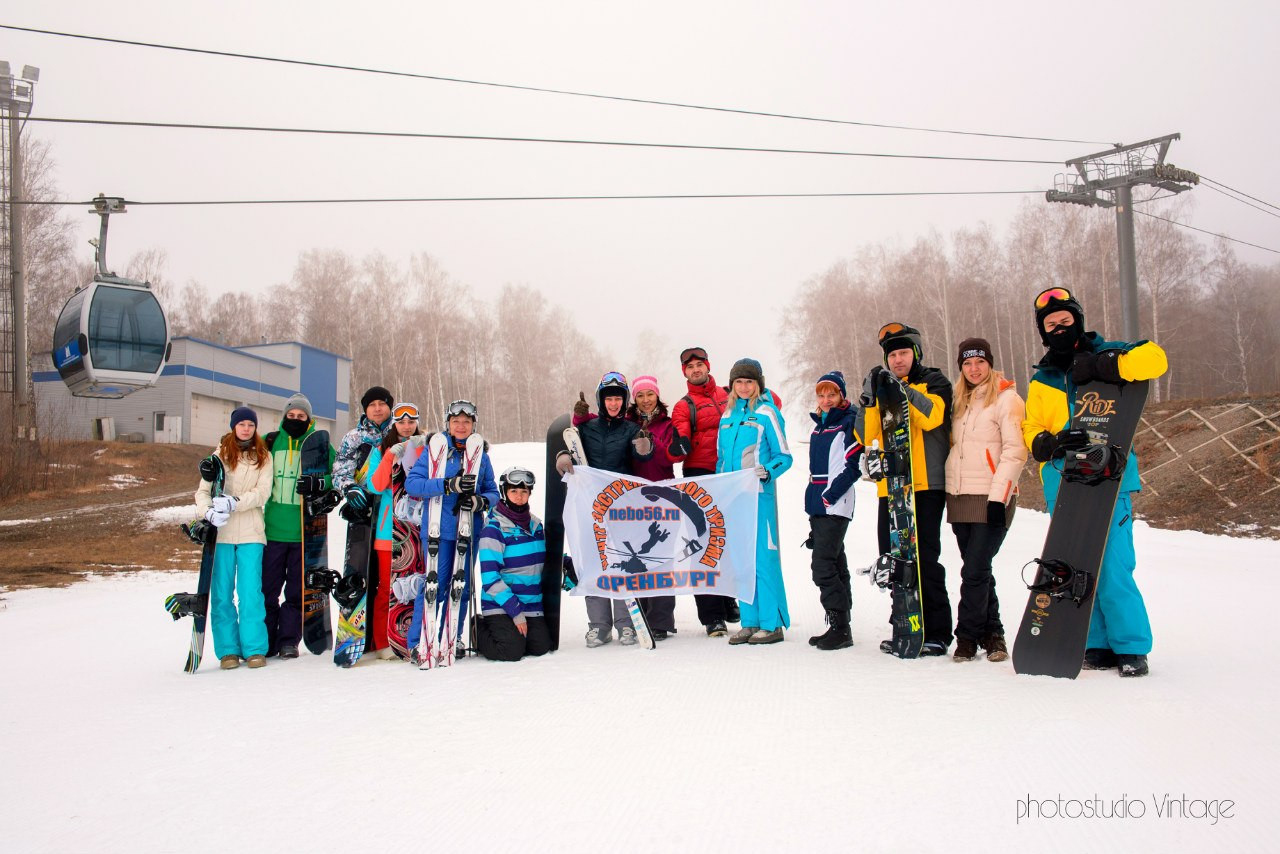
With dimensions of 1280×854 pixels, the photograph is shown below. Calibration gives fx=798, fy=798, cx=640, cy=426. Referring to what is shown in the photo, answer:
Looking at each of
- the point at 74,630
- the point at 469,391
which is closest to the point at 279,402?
the point at 469,391

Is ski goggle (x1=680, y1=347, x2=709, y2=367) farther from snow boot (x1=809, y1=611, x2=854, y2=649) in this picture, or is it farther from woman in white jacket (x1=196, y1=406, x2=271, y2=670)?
woman in white jacket (x1=196, y1=406, x2=271, y2=670)

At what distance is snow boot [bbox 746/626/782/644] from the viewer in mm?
5602

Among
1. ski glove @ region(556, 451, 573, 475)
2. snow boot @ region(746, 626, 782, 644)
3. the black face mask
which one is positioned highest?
the black face mask

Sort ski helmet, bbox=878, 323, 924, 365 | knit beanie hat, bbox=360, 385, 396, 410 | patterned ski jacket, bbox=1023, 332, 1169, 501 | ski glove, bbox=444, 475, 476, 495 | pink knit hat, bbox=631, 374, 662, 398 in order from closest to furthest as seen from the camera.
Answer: patterned ski jacket, bbox=1023, 332, 1169, 501
ski helmet, bbox=878, 323, 924, 365
ski glove, bbox=444, 475, 476, 495
knit beanie hat, bbox=360, 385, 396, 410
pink knit hat, bbox=631, 374, 662, 398

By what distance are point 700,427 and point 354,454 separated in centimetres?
262

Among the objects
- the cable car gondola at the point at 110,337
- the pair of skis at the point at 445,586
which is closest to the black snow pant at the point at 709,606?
the pair of skis at the point at 445,586

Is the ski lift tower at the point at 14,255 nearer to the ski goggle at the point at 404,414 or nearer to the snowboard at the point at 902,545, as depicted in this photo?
the ski goggle at the point at 404,414

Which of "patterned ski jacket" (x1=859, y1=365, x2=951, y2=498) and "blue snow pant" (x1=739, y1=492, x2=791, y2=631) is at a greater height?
"patterned ski jacket" (x1=859, y1=365, x2=951, y2=498)

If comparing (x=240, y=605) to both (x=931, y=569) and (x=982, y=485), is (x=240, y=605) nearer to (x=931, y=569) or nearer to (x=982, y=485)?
(x=931, y=569)

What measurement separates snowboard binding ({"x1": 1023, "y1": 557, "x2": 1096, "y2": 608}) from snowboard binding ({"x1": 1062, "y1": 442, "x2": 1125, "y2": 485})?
50cm

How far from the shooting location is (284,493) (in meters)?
5.85

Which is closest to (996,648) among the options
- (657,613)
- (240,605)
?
(657,613)

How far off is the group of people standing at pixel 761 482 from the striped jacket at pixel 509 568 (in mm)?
11

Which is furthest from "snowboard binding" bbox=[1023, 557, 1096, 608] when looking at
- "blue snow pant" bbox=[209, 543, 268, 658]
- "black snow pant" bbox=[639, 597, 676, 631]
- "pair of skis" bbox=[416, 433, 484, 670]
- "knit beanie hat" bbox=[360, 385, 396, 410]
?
"blue snow pant" bbox=[209, 543, 268, 658]
